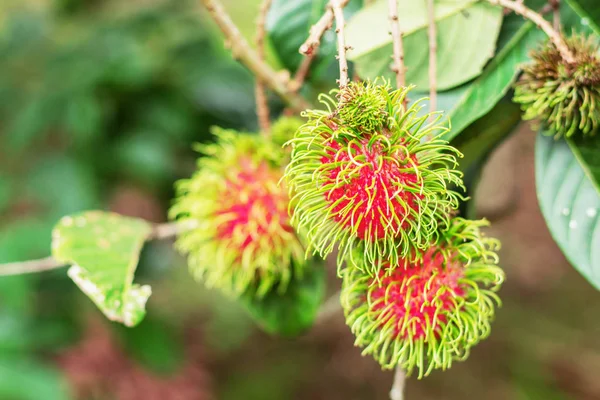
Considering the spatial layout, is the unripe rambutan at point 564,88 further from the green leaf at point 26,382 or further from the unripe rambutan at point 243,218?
the green leaf at point 26,382

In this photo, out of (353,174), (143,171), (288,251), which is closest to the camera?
(353,174)

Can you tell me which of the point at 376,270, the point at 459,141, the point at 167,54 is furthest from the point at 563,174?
the point at 167,54

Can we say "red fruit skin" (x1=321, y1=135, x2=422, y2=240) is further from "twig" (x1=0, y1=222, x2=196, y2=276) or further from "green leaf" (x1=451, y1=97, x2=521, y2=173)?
"twig" (x1=0, y1=222, x2=196, y2=276)

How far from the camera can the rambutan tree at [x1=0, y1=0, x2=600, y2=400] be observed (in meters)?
0.47

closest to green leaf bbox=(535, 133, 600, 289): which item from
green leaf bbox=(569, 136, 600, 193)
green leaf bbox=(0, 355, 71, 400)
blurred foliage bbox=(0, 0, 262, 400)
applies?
green leaf bbox=(569, 136, 600, 193)

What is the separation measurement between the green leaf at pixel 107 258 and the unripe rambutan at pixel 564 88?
0.44 metres

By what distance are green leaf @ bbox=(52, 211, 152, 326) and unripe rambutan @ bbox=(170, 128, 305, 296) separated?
0.08 metres

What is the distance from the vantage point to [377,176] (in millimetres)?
470

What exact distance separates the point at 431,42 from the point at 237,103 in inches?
33.0

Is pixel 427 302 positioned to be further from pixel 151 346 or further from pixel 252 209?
pixel 151 346

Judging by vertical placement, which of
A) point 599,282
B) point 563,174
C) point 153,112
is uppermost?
point 153,112

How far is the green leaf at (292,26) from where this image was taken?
2.41 feet

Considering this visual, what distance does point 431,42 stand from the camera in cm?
57

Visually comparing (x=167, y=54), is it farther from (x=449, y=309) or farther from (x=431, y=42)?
(x=449, y=309)
